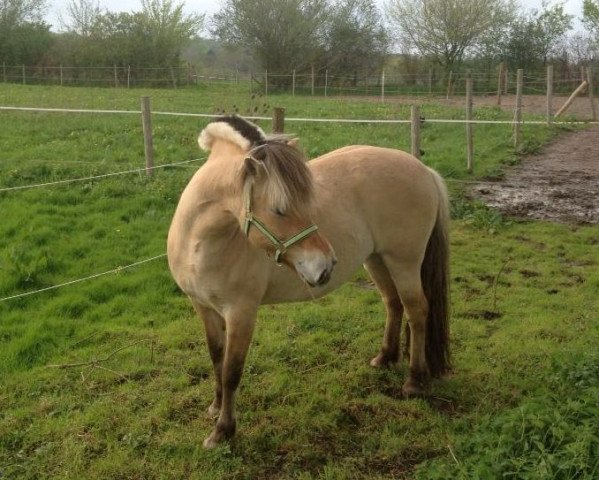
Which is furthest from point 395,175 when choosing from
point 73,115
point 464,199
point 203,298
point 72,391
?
point 73,115

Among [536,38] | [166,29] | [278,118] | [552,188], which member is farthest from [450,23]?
[278,118]

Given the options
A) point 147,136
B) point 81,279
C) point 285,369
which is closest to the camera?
point 285,369

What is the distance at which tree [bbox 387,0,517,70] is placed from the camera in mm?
30562

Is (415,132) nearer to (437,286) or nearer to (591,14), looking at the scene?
(437,286)

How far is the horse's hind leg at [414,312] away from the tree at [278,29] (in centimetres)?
2989

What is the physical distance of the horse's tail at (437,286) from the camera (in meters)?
3.71

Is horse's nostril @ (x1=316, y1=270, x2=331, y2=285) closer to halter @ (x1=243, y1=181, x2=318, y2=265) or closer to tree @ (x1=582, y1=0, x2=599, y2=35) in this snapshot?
halter @ (x1=243, y1=181, x2=318, y2=265)

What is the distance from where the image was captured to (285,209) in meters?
2.34

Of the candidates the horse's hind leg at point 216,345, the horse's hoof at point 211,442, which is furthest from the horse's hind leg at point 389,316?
the horse's hoof at point 211,442

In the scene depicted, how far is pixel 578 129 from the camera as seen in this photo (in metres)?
14.5

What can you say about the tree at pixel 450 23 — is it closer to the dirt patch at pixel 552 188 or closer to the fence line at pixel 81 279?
the dirt patch at pixel 552 188

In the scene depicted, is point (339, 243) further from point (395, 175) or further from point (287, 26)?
point (287, 26)

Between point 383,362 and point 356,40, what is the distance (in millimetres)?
32087

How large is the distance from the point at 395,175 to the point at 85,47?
3284 cm
